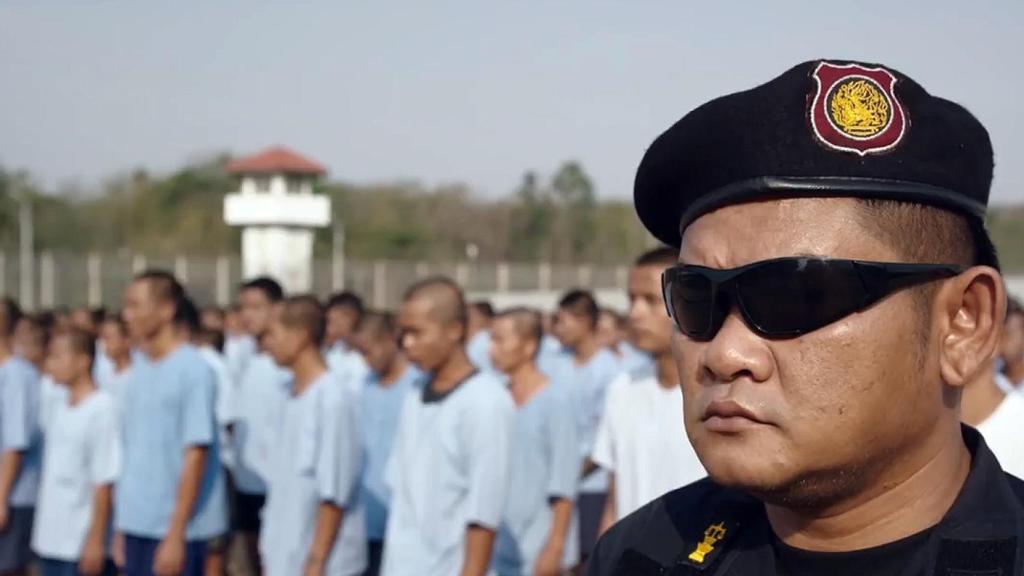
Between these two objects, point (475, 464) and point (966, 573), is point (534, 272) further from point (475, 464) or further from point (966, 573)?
point (966, 573)

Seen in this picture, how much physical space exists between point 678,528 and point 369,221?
45.7 metres

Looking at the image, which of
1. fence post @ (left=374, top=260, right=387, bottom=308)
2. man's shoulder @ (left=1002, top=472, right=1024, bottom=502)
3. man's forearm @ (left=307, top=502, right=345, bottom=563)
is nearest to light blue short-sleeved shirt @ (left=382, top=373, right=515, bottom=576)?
man's forearm @ (left=307, top=502, right=345, bottom=563)

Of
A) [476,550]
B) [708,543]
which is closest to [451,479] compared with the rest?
[476,550]

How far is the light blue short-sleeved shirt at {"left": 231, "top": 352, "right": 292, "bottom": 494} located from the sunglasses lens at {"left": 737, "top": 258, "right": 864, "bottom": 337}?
6952 millimetres

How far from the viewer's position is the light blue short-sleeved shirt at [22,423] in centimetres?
835

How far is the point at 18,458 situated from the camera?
27.2 feet

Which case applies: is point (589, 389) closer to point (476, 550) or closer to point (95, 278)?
point (476, 550)

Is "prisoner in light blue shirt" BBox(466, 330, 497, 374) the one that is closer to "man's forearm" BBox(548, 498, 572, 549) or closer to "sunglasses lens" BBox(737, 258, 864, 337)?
"man's forearm" BBox(548, 498, 572, 549)

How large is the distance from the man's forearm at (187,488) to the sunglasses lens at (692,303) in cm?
507

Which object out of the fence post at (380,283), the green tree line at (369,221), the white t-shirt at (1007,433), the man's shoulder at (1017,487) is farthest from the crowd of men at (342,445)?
the green tree line at (369,221)

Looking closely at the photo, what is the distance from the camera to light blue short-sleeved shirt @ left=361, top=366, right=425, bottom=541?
7.38 m

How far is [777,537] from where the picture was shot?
182 centimetres

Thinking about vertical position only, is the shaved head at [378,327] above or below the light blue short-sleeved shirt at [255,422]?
above

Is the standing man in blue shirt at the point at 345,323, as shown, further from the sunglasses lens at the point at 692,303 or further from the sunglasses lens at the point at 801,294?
the sunglasses lens at the point at 801,294
